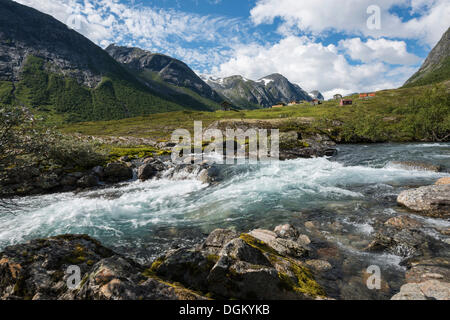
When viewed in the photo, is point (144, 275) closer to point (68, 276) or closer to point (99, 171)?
point (68, 276)

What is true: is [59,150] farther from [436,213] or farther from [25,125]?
[436,213]

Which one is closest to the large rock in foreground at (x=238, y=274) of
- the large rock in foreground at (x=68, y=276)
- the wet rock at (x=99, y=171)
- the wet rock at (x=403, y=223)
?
the large rock in foreground at (x=68, y=276)

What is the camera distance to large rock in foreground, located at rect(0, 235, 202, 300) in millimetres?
3924

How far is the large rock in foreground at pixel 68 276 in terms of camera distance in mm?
3924

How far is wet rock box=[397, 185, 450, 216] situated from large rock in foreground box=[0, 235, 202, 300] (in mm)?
14331

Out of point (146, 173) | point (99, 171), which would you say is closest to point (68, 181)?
point (99, 171)

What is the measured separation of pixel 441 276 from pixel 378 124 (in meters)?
58.9

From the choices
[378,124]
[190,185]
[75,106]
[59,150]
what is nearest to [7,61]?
[75,106]

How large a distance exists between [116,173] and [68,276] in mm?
23687

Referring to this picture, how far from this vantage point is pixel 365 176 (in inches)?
843

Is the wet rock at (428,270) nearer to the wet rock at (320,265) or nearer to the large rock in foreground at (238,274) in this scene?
the wet rock at (320,265)

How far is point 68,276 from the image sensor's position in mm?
5023

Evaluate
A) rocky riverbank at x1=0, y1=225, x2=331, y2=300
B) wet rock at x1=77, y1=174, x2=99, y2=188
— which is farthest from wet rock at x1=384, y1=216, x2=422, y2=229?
wet rock at x1=77, y1=174, x2=99, y2=188

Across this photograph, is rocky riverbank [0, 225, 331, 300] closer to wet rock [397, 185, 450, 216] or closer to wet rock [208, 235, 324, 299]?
wet rock [208, 235, 324, 299]
